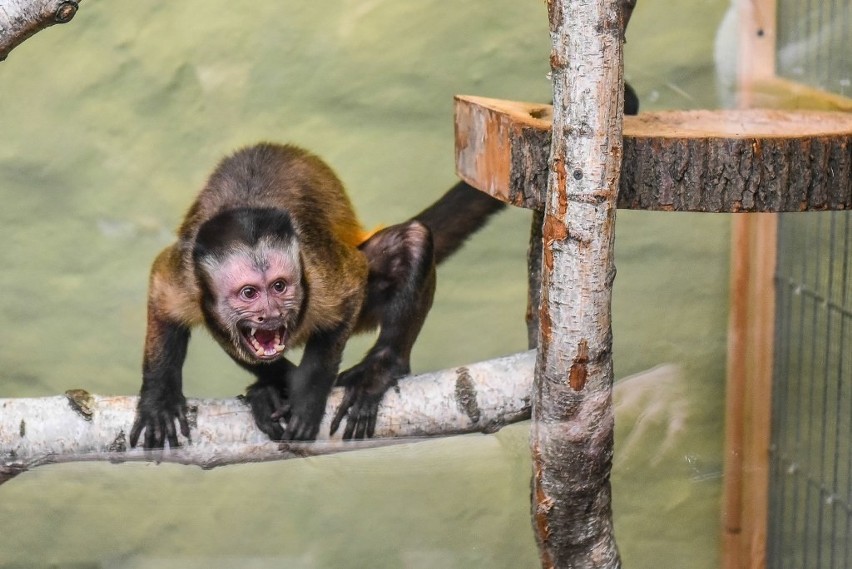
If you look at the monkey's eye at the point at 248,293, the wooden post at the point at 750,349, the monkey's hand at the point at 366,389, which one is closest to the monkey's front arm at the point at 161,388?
the monkey's eye at the point at 248,293

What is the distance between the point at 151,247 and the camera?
367cm

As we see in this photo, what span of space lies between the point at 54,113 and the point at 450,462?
2.19 metres

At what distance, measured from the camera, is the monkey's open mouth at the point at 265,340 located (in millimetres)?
2367

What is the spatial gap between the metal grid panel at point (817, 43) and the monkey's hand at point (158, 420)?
2.18 m

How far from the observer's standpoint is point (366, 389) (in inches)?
97.8

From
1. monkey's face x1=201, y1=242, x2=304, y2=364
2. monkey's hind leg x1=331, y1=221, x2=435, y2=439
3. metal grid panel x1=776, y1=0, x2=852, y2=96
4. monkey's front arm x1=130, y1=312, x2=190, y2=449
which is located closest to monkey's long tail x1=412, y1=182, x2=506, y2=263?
monkey's hind leg x1=331, y1=221, x2=435, y2=439

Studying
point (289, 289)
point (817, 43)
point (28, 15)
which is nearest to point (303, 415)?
point (289, 289)

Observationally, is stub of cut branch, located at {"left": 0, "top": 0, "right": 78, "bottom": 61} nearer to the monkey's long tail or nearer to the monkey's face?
the monkey's face

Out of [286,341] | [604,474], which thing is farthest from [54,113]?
[604,474]

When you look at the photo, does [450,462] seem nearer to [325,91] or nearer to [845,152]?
[845,152]

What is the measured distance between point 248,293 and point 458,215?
0.78 meters

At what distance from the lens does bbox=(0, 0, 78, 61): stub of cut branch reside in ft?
6.57

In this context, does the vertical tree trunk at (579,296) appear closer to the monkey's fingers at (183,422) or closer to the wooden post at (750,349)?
the wooden post at (750,349)

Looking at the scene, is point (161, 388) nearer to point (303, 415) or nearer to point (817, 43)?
point (303, 415)
